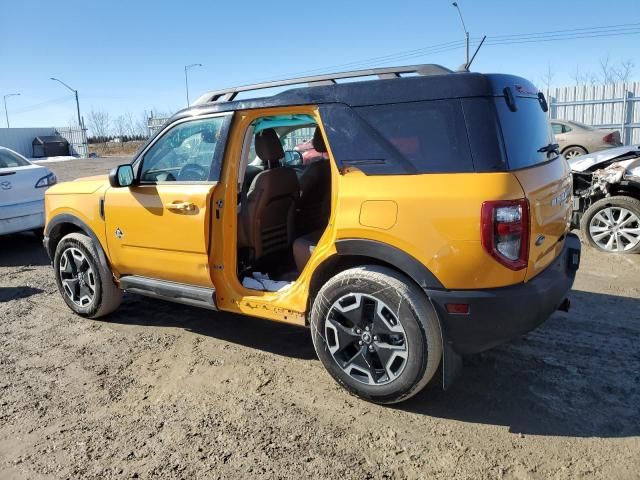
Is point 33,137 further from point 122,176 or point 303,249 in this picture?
point 303,249

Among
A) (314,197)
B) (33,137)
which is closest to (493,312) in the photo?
(314,197)

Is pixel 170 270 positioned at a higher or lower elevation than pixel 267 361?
higher

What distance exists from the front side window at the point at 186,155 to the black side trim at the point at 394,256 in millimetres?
1229

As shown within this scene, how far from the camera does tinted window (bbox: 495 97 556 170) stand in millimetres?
2834

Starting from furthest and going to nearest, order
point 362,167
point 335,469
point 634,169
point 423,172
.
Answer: point 634,169 < point 362,167 < point 423,172 < point 335,469

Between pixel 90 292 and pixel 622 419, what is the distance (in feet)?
14.1

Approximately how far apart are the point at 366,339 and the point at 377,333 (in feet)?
0.31

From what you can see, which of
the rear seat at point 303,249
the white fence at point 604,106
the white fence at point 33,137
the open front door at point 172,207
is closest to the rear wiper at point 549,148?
the rear seat at point 303,249

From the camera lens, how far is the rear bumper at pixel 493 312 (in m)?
2.78

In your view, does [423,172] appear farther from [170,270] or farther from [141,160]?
[141,160]

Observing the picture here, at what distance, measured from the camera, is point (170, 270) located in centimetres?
408

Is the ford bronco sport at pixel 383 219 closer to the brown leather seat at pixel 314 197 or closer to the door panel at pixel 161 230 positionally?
the door panel at pixel 161 230

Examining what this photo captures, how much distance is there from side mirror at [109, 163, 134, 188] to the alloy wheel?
18.4 feet

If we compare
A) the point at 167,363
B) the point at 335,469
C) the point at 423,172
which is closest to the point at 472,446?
the point at 335,469
